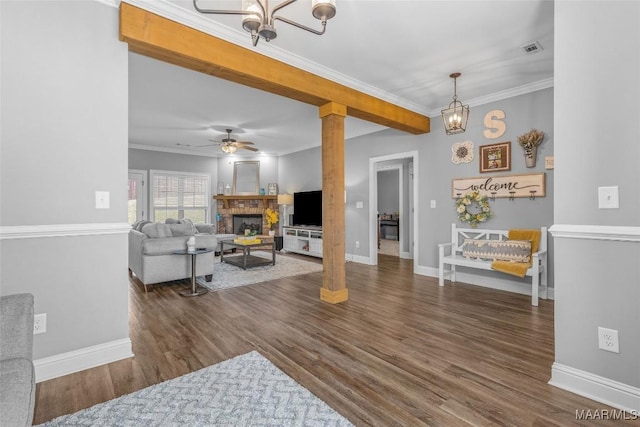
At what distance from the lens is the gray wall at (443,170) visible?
13.0 feet

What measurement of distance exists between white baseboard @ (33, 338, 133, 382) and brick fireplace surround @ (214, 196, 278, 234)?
640 centimetres

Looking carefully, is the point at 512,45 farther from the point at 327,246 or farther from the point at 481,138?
the point at 327,246

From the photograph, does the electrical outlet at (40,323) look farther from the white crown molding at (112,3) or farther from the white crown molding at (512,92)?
the white crown molding at (512,92)

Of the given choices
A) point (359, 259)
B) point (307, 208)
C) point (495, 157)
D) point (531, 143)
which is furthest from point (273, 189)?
point (531, 143)

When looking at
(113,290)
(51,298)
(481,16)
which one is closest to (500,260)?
(481,16)

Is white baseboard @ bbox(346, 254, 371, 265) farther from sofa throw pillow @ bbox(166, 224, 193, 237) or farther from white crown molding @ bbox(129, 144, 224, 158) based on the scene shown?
white crown molding @ bbox(129, 144, 224, 158)

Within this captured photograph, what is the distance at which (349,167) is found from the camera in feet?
21.8

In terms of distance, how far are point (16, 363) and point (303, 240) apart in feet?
20.6

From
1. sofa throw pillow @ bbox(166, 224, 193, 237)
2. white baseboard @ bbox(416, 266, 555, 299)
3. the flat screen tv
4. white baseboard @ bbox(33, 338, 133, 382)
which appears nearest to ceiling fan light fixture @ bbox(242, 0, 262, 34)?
white baseboard @ bbox(33, 338, 133, 382)

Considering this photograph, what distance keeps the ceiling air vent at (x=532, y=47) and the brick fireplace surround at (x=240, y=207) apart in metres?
6.54

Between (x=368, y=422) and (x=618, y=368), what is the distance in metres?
1.51

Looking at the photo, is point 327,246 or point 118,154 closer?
point 118,154

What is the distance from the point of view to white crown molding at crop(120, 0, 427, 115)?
235 cm

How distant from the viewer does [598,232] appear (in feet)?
6.02
